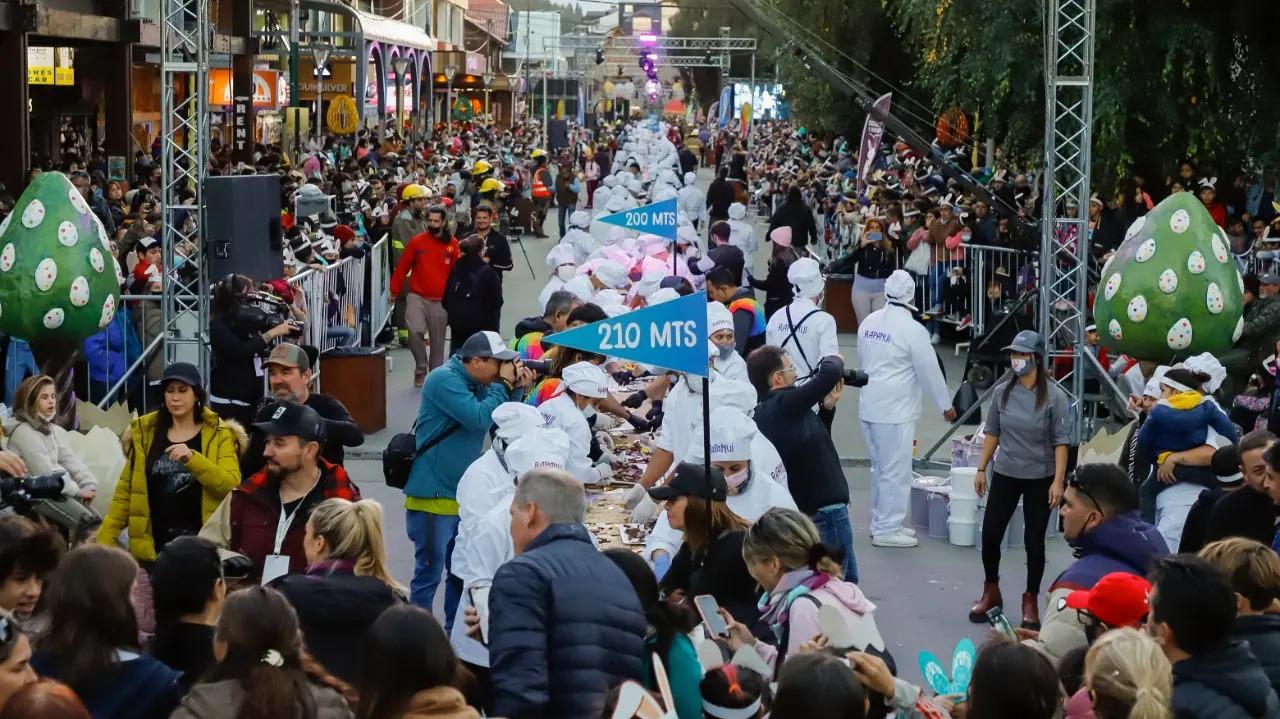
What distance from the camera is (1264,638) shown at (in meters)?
5.58

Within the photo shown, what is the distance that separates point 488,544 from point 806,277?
6805 mm

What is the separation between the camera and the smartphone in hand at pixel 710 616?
5488mm

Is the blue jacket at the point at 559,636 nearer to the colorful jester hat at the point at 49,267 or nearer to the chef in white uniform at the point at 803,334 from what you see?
the chef in white uniform at the point at 803,334

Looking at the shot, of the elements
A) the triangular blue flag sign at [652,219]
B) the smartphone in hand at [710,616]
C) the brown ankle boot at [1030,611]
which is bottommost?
the brown ankle boot at [1030,611]

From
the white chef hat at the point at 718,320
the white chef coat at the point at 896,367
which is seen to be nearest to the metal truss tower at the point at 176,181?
the white chef hat at the point at 718,320

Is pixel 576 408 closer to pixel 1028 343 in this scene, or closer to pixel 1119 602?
pixel 1028 343

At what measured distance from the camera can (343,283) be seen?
1753 cm

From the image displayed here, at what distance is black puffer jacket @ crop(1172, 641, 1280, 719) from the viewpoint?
197 inches

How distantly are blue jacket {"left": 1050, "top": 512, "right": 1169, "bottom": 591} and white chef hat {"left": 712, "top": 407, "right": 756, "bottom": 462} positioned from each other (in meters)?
1.61

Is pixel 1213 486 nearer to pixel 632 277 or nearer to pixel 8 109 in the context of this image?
pixel 632 277

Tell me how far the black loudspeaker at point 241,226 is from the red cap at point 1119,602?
837 centimetres

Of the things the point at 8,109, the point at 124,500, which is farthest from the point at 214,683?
the point at 8,109

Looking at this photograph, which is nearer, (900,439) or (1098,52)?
(900,439)

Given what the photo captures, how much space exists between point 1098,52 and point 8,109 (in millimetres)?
14791
